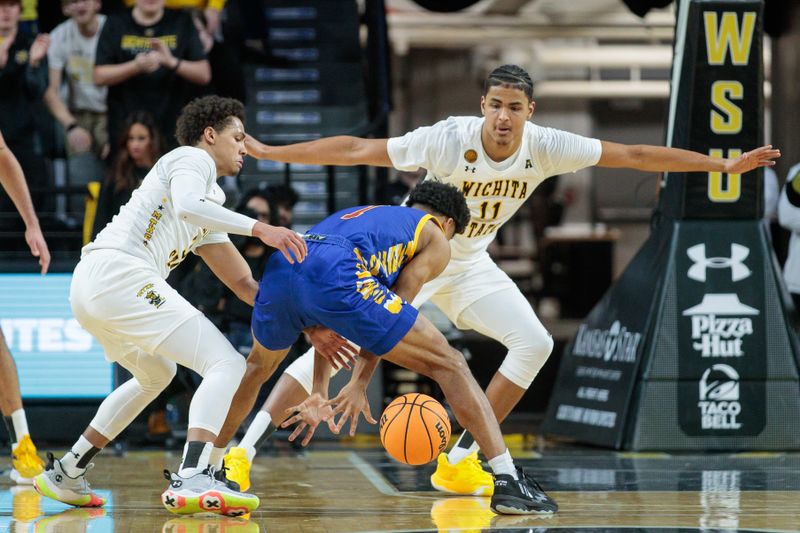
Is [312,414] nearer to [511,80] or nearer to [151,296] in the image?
[151,296]

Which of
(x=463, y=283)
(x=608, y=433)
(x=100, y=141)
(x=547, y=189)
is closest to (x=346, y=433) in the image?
(x=608, y=433)

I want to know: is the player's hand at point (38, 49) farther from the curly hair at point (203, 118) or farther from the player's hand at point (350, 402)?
the player's hand at point (350, 402)

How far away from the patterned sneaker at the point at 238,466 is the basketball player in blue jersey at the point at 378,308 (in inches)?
26.4

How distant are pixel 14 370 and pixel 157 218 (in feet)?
6.98

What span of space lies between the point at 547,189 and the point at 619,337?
12.8 meters

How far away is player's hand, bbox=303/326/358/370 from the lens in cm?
594

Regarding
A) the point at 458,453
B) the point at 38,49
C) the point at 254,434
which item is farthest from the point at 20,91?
the point at 458,453

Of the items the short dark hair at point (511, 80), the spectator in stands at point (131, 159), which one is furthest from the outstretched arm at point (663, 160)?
the spectator in stands at point (131, 159)

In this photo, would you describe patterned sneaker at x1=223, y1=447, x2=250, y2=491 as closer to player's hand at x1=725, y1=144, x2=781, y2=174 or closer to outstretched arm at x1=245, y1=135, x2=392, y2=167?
outstretched arm at x1=245, y1=135, x2=392, y2=167

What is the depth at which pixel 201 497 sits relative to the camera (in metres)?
5.70

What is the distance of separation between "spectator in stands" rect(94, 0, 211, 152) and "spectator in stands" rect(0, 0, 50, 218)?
73 centimetres

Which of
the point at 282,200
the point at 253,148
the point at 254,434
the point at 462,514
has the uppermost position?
the point at 253,148

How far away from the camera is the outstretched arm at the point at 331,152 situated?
685 cm

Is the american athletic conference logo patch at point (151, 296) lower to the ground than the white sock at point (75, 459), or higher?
higher
